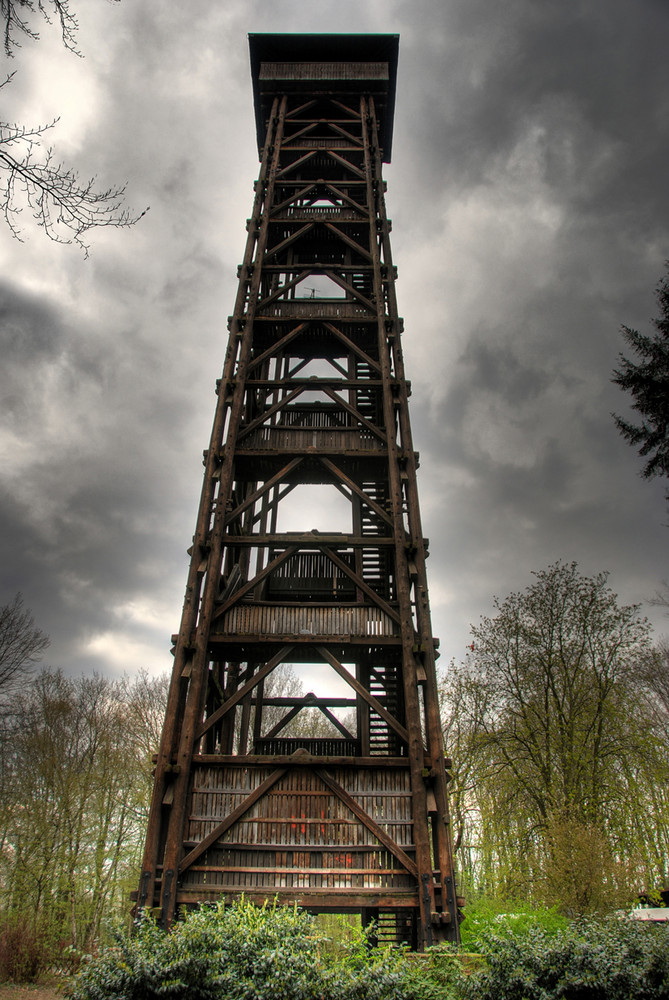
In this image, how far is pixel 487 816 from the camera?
67.9ft

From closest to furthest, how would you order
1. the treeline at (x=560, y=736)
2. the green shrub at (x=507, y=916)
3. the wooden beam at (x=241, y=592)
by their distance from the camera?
the wooden beam at (x=241, y=592)
the green shrub at (x=507, y=916)
the treeline at (x=560, y=736)

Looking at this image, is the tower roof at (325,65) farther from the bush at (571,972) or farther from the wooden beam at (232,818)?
the bush at (571,972)

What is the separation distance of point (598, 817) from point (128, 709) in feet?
62.6

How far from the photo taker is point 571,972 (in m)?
6.16

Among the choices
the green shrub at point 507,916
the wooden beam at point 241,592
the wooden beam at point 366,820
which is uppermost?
the wooden beam at point 241,592

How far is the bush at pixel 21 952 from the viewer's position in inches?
737

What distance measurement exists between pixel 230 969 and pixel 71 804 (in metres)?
20.9

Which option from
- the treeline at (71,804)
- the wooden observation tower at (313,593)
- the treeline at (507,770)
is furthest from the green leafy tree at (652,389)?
the treeline at (71,804)

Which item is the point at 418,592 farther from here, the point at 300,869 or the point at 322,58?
the point at 322,58

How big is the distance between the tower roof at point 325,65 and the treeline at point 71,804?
22127 millimetres

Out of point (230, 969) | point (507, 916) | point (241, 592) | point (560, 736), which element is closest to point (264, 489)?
point (241, 592)

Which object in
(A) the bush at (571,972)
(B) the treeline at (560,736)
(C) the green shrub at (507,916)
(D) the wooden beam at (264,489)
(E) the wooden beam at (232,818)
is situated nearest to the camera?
(A) the bush at (571,972)

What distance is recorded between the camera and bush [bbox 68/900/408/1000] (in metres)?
5.50

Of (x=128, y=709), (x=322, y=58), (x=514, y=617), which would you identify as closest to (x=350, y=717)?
(x=128, y=709)
